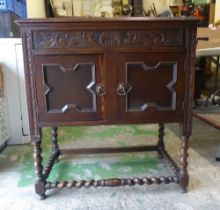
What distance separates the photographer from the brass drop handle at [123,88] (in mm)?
1041

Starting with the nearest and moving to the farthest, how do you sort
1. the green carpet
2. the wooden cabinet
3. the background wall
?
1. the wooden cabinet
2. the green carpet
3. the background wall

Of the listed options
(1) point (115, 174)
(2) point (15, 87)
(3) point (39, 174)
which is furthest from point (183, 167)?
(2) point (15, 87)

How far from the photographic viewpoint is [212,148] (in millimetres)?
1690

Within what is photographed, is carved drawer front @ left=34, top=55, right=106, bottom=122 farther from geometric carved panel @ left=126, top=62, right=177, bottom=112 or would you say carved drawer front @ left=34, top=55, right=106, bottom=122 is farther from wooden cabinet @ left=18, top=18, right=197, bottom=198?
geometric carved panel @ left=126, top=62, right=177, bottom=112

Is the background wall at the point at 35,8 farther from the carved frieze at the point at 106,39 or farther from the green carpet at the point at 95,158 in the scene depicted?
the carved frieze at the point at 106,39

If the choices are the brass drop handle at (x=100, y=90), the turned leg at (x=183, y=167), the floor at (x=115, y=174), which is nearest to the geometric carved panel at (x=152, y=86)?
the brass drop handle at (x=100, y=90)

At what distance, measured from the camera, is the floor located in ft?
3.60

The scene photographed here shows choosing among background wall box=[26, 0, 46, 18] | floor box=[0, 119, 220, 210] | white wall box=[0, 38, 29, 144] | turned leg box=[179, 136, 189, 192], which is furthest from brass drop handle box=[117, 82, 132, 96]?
background wall box=[26, 0, 46, 18]

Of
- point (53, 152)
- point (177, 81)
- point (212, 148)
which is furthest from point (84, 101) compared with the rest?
point (212, 148)

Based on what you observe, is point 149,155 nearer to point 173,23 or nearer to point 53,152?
point 53,152

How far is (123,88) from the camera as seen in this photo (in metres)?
1.04

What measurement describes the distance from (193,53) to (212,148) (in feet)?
2.91

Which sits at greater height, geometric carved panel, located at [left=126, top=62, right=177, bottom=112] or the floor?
geometric carved panel, located at [left=126, top=62, right=177, bottom=112]

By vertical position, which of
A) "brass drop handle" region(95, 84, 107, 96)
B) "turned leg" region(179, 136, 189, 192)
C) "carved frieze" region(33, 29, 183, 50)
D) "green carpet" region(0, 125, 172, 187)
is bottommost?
"green carpet" region(0, 125, 172, 187)
